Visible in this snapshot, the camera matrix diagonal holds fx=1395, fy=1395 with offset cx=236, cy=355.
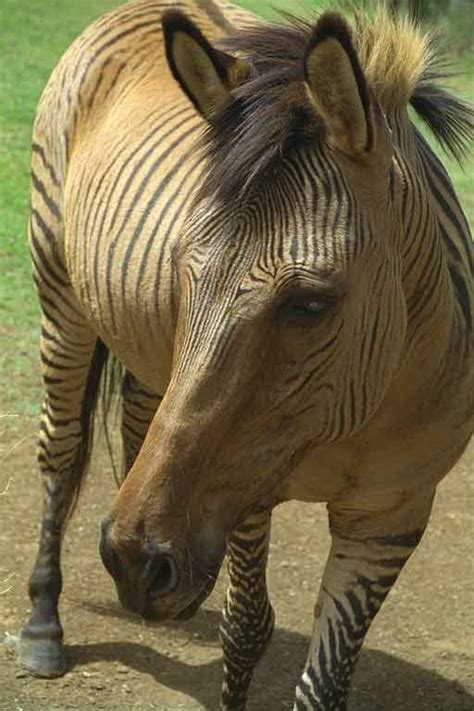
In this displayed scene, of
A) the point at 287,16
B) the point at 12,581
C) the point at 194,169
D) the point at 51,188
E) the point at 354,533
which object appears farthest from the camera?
the point at 12,581

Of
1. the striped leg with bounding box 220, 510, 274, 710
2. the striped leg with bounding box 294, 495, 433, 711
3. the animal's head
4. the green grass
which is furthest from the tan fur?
the striped leg with bounding box 220, 510, 274, 710

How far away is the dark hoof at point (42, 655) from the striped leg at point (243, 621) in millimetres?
702

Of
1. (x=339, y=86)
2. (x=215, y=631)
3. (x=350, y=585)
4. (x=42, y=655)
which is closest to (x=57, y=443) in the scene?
(x=42, y=655)

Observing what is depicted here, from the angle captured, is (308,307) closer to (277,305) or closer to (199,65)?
(277,305)

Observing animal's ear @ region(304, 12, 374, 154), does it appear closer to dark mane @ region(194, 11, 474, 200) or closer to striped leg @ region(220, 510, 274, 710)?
dark mane @ region(194, 11, 474, 200)

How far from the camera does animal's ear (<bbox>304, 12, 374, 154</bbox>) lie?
305 cm

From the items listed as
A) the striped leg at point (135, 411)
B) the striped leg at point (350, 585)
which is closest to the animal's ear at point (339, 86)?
the striped leg at point (350, 585)

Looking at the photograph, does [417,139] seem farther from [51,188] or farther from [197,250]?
[51,188]

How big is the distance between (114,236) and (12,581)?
5.80ft

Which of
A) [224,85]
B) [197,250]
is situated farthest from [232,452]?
[224,85]

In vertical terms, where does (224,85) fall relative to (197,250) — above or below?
above

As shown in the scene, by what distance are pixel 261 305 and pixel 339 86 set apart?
0.54m

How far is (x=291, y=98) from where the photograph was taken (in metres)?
3.25

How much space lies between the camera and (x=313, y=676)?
163 inches
